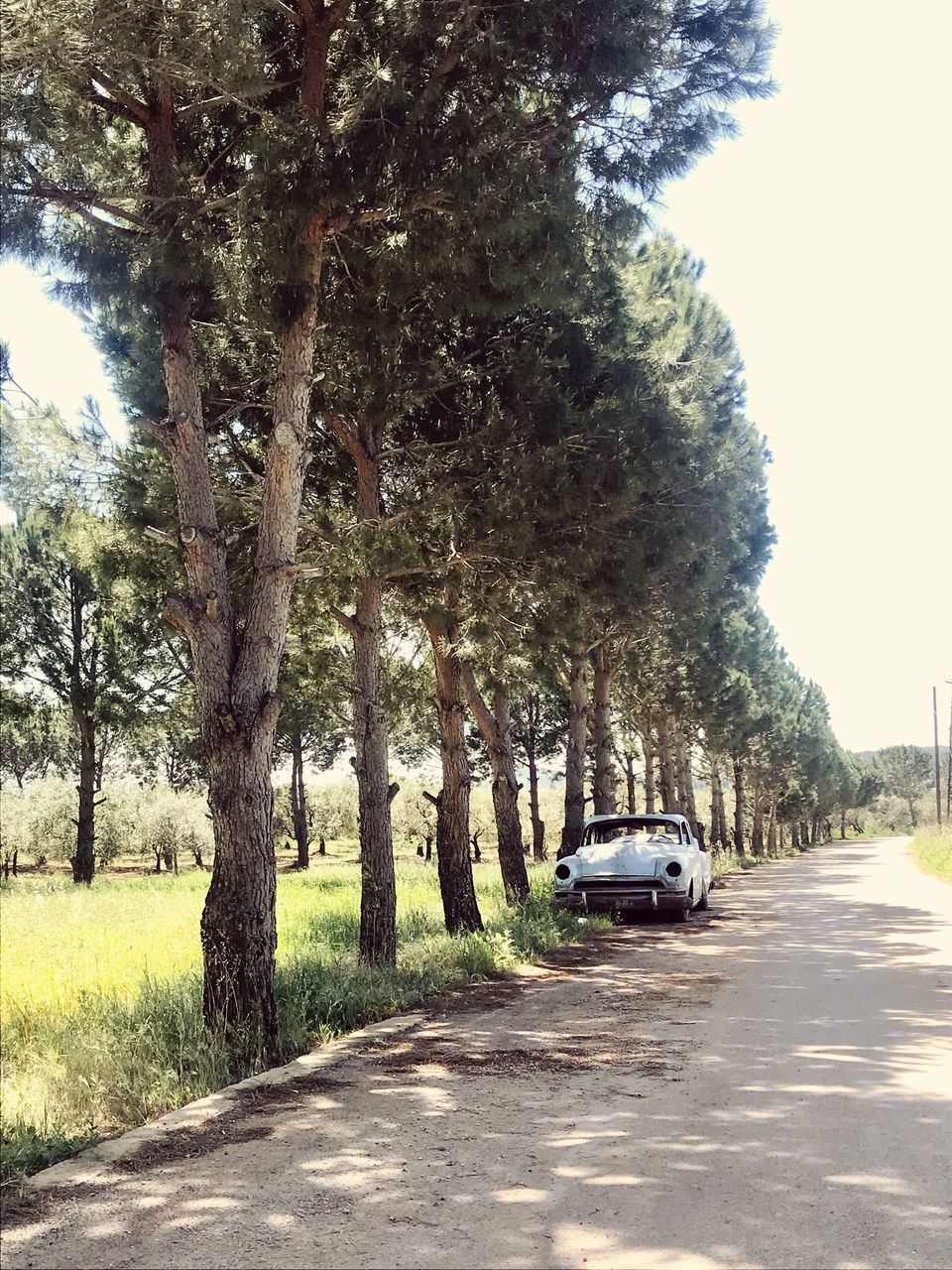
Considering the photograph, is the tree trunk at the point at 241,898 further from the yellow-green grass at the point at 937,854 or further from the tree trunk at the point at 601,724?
the yellow-green grass at the point at 937,854

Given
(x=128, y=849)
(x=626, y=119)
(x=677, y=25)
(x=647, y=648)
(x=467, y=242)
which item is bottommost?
(x=128, y=849)

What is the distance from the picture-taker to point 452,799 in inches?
Answer: 542

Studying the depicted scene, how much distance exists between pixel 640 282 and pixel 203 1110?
38.6 feet

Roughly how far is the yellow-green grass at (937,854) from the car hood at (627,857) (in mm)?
14931

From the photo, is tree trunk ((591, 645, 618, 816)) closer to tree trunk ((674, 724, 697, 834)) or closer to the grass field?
the grass field

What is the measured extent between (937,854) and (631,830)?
21.7 metres

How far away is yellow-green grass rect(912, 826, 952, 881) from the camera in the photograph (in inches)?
1173

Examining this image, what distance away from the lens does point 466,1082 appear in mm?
6027

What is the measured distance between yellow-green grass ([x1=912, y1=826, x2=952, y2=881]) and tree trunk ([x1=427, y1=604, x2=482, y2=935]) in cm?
1856

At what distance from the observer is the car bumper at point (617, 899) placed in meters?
15.3

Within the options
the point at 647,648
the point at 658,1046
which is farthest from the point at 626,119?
the point at 647,648

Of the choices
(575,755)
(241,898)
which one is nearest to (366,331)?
(241,898)

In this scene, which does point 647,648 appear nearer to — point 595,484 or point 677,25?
point 595,484

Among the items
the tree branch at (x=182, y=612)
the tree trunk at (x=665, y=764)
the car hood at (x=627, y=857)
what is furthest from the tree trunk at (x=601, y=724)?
the tree branch at (x=182, y=612)
